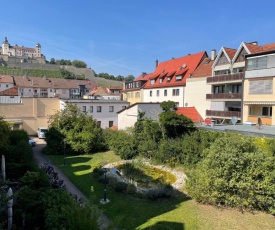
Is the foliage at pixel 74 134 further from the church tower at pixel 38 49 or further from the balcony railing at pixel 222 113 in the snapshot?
the church tower at pixel 38 49

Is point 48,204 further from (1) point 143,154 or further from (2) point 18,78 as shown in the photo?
(2) point 18,78

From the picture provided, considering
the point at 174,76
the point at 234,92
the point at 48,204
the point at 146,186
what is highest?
the point at 174,76

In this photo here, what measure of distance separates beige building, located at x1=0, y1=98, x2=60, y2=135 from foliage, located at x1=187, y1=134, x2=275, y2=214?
33889 mm

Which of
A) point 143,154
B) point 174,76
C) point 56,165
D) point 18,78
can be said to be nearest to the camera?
point 56,165

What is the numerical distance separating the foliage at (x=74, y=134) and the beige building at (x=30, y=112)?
11.7 meters

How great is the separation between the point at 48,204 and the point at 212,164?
33.3 feet

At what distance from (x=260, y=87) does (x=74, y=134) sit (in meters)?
24.2

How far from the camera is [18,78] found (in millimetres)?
78562

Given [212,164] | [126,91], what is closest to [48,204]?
[212,164]

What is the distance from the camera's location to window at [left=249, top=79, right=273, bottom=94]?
92.4 feet

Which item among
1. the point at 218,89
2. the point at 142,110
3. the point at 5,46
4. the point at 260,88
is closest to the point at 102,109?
the point at 142,110

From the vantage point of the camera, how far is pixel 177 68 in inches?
1889

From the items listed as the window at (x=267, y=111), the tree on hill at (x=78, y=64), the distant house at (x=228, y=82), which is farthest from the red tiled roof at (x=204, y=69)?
the tree on hill at (x=78, y=64)

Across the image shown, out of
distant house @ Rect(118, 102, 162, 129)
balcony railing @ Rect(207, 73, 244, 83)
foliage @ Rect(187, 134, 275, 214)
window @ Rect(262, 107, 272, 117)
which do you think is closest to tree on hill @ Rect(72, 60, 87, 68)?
distant house @ Rect(118, 102, 162, 129)
